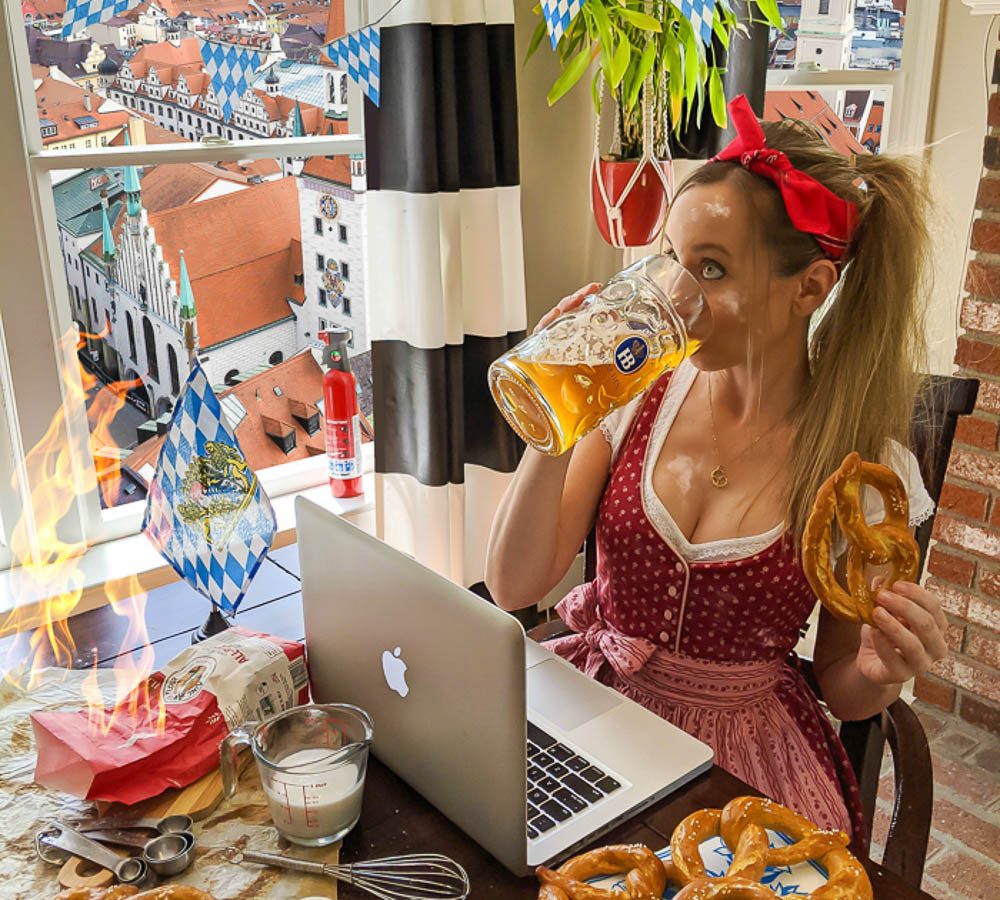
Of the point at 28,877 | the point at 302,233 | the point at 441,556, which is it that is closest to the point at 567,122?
the point at 302,233

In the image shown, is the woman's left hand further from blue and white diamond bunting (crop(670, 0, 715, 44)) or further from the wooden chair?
blue and white diamond bunting (crop(670, 0, 715, 44))

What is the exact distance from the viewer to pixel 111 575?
168cm

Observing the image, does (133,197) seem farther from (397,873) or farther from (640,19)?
(397,873)

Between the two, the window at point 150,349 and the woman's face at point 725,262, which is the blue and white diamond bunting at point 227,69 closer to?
the window at point 150,349

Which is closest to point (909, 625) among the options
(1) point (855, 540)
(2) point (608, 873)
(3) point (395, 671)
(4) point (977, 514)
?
(1) point (855, 540)

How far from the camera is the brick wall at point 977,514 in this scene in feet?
7.10

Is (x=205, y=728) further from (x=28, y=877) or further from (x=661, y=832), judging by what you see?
(x=661, y=832)

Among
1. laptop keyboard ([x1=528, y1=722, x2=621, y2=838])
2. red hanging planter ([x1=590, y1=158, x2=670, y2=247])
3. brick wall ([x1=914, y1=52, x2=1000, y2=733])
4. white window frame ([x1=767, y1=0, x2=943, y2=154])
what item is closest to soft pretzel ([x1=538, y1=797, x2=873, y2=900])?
laptop keyboard ([x1=528, y1=722, x2=621, y2=838])

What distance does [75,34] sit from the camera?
1576 millimetres

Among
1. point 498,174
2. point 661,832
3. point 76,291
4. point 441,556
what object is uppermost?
point 498,174

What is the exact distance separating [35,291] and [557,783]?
45.0 inches

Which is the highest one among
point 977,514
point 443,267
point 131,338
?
point 443,267

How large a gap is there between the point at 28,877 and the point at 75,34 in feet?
4.06

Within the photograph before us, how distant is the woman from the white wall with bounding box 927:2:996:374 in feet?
3.06
